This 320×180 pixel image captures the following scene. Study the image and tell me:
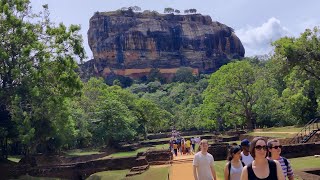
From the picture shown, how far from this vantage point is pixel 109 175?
19.8 metres

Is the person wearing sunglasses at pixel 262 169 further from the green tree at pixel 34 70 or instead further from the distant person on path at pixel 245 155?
the green tree at pixel 34 70

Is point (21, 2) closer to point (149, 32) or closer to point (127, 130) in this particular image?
point (127, 130)

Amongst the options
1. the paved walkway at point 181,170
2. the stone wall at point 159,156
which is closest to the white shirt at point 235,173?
the paved walkway at point 181,170

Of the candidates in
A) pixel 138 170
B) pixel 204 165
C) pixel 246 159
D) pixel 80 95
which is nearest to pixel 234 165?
pixel 246 159

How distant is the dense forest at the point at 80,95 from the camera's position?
2264cm

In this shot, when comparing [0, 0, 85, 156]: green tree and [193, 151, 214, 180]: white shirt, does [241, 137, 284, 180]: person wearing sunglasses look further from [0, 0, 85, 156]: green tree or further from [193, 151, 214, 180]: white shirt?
[0, 0, 85, 156]: green tree

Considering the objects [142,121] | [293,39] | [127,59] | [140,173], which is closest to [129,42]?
[127,59]

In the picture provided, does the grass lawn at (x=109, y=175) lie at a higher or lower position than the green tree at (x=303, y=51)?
lower

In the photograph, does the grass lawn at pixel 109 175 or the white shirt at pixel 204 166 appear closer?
the white shirt at pixel 204 166

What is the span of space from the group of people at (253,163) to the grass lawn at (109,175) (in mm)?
12599

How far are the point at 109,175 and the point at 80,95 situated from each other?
20.6ft

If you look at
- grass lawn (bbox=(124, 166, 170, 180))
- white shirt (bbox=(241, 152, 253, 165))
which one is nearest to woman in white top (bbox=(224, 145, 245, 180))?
white shirt (bbox=(241, 152, 253, 165))

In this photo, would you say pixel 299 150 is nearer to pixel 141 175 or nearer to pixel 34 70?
pixel 141 175

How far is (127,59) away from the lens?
110 meters
